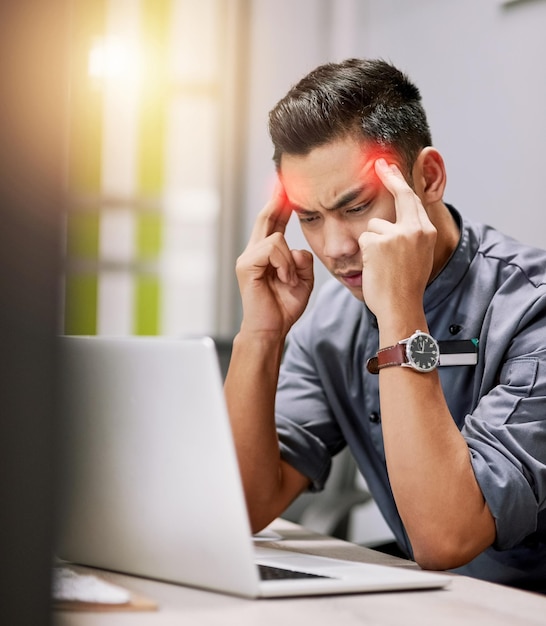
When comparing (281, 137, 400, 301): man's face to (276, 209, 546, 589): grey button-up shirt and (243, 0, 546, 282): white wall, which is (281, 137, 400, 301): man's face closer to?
(276, 209, 546, 589): grey button-up shirt

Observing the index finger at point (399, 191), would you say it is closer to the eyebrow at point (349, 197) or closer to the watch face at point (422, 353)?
the eyebrow at point (349, 197)

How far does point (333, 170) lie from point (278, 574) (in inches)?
28.8

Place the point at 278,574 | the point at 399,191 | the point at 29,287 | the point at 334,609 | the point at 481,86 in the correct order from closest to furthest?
the point at 29,287
the point at 334,609
the point at 278,574
the point at 399,191
the point at 481,86

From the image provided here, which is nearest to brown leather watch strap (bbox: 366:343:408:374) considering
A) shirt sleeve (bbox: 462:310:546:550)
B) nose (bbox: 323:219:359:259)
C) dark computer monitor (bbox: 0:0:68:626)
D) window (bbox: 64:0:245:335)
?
shirt sleeve (bbox: 462:310:546:550)

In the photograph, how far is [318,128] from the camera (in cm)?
143

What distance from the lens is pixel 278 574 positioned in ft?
2.94

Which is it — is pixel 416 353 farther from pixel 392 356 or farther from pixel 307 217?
pixel 307 217

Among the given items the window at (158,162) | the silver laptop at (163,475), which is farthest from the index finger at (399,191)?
the window at (158,162)

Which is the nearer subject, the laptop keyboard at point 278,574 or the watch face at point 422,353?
the laptop keyboard at point 278,574

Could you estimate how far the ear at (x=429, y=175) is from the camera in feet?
4.88

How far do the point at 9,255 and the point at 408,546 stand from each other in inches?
49.8

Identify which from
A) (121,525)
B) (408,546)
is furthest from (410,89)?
(121,525)

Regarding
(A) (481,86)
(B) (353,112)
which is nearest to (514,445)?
(B) (353,112)

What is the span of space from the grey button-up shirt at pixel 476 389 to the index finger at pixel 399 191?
18cm
